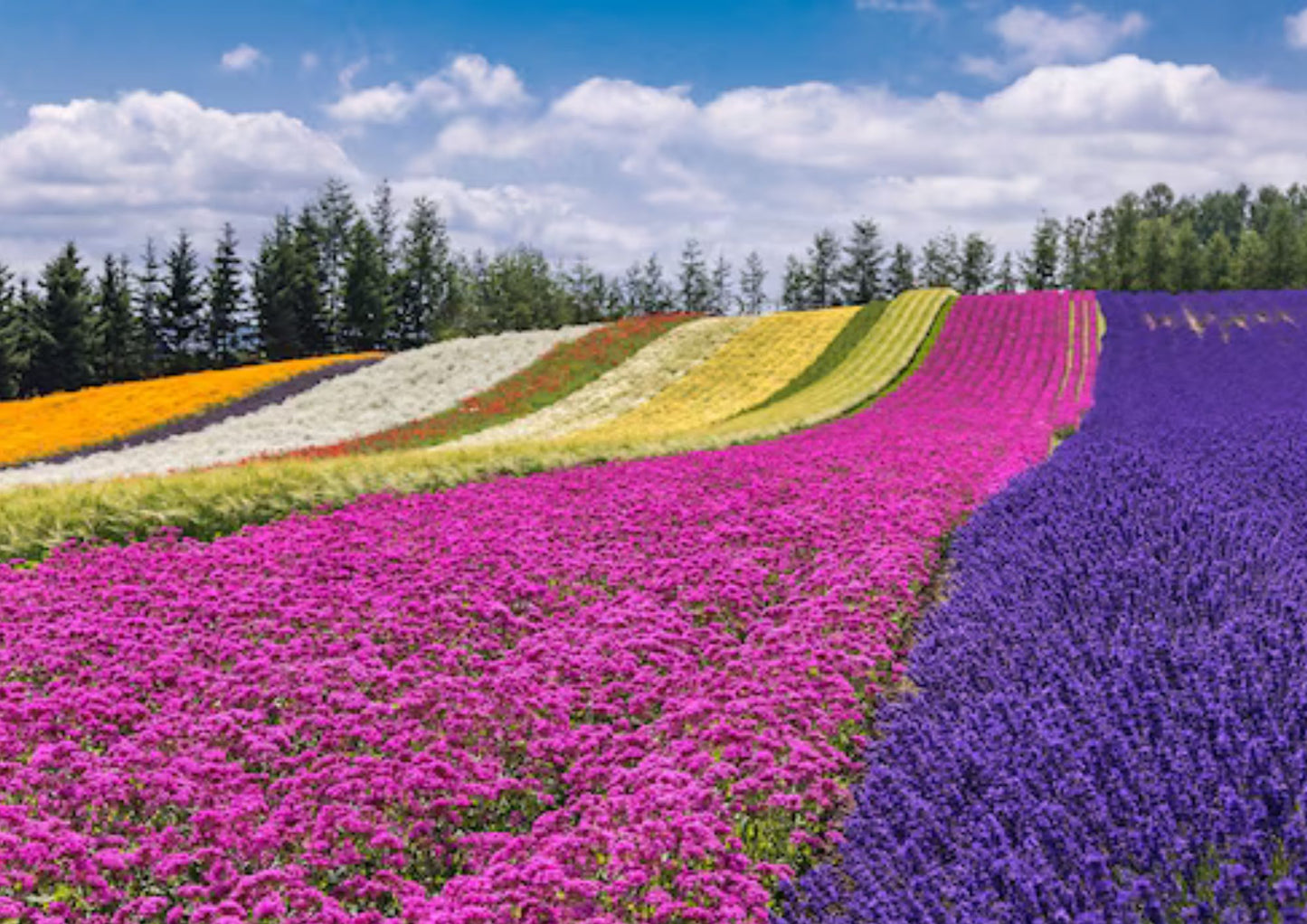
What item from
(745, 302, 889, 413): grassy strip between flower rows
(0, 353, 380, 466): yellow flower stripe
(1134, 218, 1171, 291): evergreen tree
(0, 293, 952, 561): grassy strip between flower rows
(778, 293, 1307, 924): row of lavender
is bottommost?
(0, 353, 380, 466): yellow flower stripe

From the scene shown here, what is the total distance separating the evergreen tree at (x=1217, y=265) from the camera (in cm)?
9481

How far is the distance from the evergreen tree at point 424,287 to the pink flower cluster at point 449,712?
67.4 meters

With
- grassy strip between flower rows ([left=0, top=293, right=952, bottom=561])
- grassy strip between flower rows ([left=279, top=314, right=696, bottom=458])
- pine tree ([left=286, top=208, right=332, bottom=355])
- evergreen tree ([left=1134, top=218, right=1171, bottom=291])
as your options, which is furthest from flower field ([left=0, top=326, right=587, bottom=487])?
evergreen tree ([left=1134, top=218, right=1171, bottom=291])

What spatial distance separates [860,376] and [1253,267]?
251 feet

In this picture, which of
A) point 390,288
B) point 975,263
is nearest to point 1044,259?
point 975,263

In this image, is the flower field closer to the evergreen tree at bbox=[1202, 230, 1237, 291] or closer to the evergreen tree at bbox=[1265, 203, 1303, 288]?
the evergreen tree at bbox=[1202, 230, 1237, 291]

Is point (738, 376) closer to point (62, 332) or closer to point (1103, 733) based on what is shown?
point (1103, 733)

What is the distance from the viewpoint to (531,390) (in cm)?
3856

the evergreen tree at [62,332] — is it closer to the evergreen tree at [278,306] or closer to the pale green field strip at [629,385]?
the evergreen tree at [278,306]

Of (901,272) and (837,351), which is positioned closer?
(837,351)

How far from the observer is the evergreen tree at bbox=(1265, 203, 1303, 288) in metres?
92.6

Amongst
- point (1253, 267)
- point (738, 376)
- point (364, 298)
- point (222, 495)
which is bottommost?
point (222, 495)

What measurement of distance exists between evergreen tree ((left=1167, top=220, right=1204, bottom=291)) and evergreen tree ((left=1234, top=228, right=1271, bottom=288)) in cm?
324

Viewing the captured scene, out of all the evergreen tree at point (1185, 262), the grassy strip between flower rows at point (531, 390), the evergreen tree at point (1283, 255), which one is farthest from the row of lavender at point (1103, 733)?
the evergreen tree at point (1283, 255)
